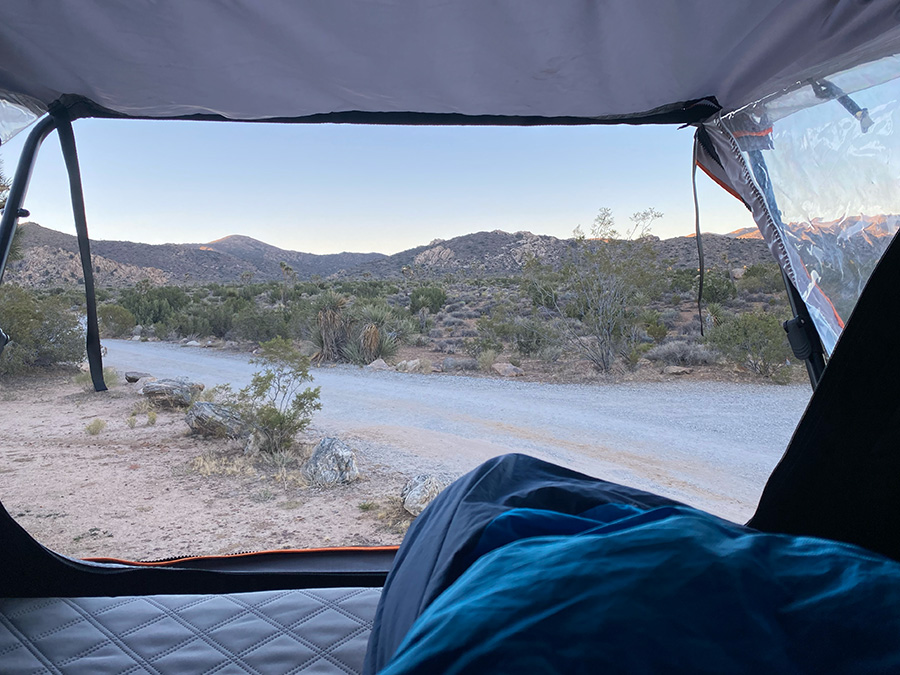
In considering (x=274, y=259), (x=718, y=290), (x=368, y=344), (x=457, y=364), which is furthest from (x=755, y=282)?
(x=274, y=259)

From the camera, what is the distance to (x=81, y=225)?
1.27 meters

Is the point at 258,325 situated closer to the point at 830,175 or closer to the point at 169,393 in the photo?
the point at 169,393

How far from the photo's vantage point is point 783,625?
1.12 ft

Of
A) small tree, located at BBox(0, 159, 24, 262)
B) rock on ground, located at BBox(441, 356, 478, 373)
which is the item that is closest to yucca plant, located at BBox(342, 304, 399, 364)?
rock on ground, located at BBox(441, 356, 478, 373)

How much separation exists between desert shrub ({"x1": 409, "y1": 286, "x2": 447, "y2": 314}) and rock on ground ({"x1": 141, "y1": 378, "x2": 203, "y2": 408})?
5623mm

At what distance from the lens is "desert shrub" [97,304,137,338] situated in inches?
307

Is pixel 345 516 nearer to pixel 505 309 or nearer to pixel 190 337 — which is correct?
pixel 505 309

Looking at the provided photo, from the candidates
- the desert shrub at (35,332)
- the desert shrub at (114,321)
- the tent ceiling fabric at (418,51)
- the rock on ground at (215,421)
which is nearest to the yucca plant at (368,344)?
the desert shrub at (35,332)

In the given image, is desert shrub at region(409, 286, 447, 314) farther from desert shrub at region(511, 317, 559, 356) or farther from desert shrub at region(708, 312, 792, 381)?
desert shrub at region(708, 312, 792, 381)

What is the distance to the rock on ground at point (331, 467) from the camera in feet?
8.34

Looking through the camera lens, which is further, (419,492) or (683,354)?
(683,354)

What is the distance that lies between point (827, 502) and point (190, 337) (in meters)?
8.39

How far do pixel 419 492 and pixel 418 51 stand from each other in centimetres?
175

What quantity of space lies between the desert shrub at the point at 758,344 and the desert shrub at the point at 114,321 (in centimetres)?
810
